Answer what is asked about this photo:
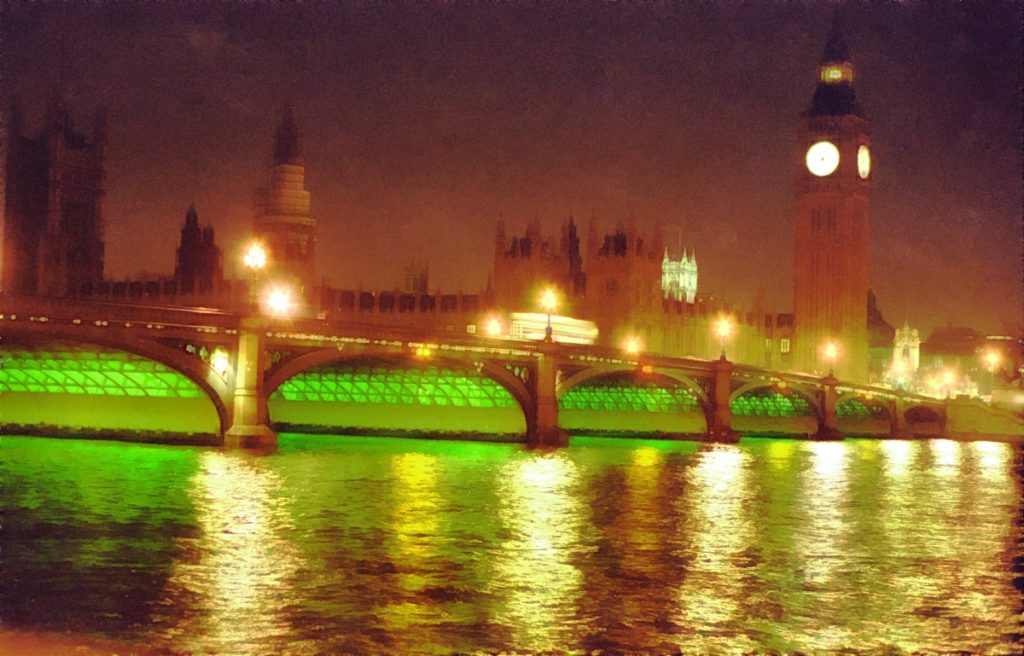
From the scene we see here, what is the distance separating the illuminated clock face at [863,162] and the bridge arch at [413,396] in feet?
227

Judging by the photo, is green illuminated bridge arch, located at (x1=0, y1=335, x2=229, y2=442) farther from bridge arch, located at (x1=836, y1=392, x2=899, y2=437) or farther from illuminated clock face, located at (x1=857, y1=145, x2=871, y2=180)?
illuminated clock face, located at (x1=857, y1=145, x2=871, y2=180)

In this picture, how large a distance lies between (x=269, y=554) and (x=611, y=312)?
92.6 m

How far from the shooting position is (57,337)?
42469mm

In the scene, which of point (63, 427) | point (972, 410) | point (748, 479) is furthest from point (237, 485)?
point (972, 410)

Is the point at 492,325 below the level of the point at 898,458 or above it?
above

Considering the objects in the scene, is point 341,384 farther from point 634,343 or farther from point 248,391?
point 634,343

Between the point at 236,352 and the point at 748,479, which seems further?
the point at 236,352

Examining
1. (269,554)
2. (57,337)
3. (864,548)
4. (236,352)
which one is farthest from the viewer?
(236,352)

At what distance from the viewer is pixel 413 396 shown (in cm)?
7312

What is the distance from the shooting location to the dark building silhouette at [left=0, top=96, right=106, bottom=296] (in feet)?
335

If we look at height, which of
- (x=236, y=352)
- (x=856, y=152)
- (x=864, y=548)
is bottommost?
(x=864, y=548)

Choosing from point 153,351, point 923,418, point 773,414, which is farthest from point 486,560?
Answer: point 923,418

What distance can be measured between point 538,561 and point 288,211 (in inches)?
4255

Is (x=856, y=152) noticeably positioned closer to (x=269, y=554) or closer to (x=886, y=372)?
(x=886, y=372)
